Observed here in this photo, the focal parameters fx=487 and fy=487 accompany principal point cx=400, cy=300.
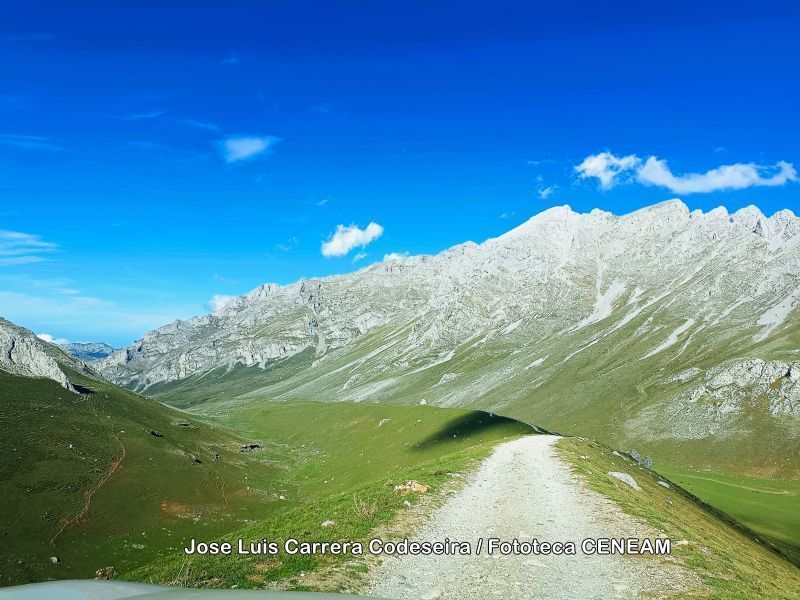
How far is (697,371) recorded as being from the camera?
18850cm

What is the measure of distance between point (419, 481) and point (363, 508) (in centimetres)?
647

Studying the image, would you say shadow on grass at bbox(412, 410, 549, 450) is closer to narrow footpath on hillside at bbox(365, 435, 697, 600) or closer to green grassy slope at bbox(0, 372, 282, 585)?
green grassy slope at bbox(0, 372, 282, 585)

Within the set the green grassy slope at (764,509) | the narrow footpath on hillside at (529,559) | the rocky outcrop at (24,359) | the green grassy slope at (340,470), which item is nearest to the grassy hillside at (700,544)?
the narrow footpath on hillside at (529,559)

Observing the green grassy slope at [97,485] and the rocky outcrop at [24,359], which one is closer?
the green grassy slope at [97,485]

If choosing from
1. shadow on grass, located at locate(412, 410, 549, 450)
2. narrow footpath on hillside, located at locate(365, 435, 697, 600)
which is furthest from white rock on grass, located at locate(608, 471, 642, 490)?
shadow on grass, located at locate(412, 410, 549, 450)

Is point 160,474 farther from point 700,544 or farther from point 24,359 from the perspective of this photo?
point 700,544

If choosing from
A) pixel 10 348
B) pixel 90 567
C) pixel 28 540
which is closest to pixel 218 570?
pixel 90 567

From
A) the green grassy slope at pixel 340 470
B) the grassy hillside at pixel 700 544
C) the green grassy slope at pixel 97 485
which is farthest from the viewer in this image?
the green grassy slope at pixel 97 485

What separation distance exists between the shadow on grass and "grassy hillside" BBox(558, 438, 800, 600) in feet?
85.4

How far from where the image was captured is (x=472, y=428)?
2717 inches

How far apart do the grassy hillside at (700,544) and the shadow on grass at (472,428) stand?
2603 cm

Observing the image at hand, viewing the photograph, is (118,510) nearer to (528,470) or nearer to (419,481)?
(419,481)

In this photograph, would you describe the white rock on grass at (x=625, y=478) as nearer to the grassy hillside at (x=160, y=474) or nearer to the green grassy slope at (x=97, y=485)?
the grassy hillside at (x=160, y=474)

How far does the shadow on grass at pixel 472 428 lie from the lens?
219ft
